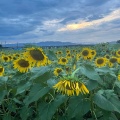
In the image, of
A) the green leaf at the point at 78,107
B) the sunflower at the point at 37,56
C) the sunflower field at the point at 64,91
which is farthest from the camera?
the sunflower at the point at 37,56

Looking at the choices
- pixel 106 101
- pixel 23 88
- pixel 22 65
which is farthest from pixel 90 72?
pixel 22 65

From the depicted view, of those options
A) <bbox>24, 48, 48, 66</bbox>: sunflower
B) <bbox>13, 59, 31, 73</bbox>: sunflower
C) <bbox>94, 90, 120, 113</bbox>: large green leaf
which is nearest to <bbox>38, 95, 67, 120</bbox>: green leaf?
<bbox>94, 90, 120, 113</bbox>: large green leaf

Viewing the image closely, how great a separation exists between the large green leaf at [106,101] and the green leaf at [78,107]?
9 centimetres

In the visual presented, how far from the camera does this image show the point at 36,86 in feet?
9.30

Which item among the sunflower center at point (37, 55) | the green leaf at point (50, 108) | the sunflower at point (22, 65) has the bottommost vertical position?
the green leaf at point (50, 108)

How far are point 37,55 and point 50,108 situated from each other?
2.37ft

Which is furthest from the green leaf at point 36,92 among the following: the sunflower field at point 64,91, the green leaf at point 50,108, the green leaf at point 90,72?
the green leaf at point 90,72

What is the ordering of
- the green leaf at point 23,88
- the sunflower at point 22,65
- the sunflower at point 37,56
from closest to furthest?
the green leaf at point 23,88 → the sunflower at point 37,56 → the sunflower at point 22,65

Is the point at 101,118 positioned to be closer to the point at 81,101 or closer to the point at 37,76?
the point at 81,101

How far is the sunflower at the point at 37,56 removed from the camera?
10.9ft

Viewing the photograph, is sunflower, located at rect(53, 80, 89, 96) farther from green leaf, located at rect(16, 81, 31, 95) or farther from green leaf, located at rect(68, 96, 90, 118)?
green leaf, located at rect(16, 81, 31, 95)

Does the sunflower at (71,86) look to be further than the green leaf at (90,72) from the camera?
No

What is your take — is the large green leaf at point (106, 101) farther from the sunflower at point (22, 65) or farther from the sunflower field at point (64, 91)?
the sunflower at point (22, 65)

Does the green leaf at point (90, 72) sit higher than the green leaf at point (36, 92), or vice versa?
the green leaf at point (90, 72)
